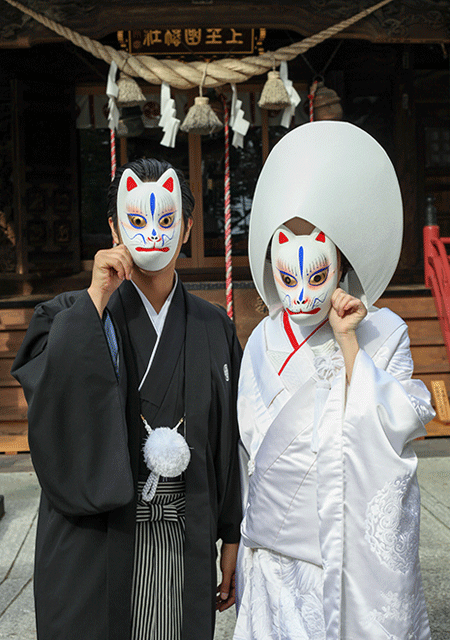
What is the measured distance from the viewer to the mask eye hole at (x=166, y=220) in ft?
6.08

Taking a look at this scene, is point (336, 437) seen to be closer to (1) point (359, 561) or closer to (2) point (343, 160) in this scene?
(1) point (359, 561)

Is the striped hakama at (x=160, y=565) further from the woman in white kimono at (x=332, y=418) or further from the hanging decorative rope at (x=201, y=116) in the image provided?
the hanging decorative rope at (x=201, y=116)

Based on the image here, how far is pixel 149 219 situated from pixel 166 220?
0.05 meters

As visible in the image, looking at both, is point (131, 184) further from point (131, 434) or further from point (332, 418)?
point (332, 418)

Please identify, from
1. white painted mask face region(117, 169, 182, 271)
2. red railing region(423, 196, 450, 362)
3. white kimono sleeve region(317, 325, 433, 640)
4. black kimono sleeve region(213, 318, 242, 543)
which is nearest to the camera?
white kimono sleeve region(317, 325, 433, 640)

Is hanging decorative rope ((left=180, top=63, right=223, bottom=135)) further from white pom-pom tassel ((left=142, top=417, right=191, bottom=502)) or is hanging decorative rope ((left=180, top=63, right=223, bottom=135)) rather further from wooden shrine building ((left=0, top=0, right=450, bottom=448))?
white pom-pom tassel ((left=142, top=417, right=191, bottom=502))

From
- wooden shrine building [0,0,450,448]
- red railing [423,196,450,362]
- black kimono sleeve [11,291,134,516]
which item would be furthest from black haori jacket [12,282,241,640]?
wooden shrine building [0,0,450,448]

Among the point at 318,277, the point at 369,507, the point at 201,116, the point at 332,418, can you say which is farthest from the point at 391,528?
the point at 201,116

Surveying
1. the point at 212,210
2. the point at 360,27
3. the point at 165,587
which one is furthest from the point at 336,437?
the point at 212,210

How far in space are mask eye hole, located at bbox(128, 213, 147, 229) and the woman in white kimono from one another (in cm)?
32

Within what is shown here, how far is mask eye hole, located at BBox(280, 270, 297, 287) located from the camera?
1.70 metres

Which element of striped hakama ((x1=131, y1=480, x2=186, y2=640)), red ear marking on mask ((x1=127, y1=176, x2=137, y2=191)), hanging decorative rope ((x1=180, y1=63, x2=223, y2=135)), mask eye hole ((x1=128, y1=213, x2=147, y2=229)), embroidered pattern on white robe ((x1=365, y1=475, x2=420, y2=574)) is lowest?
striped hakama ((x1=131, y1=480, x2=186, y2=640))

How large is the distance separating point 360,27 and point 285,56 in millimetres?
846

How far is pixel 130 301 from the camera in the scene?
199 cm
